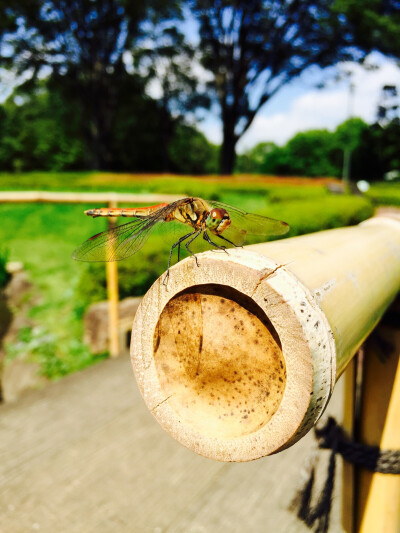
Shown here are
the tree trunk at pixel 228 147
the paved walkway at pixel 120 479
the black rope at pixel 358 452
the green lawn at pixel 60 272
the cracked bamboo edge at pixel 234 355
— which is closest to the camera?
the cracked bamboo edge at pixel 234 355

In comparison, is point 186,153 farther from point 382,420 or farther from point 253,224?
point 382,420

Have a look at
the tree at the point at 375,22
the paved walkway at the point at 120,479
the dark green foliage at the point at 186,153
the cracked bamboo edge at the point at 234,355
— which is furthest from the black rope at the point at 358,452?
the dark green foliage at the point at 186,153

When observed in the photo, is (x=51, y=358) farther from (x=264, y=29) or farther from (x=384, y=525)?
(x=264, y=29)

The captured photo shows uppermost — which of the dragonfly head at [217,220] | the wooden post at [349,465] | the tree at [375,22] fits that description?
the tree at [375,22]

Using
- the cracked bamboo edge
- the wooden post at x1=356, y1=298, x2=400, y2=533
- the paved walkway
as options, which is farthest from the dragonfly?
the paved walkway

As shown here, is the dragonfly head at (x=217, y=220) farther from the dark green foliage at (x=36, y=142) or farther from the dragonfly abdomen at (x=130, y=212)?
the dark green foliage at (x=36, y=142)

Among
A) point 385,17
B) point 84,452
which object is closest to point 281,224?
point 84,452

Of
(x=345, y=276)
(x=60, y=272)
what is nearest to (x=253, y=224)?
(x=345, y=276)

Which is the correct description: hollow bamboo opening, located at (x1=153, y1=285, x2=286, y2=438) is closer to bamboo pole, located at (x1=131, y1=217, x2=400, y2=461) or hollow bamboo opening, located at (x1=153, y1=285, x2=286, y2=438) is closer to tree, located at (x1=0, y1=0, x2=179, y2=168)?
bamboo pole, located at (x1=131, y1=217, x2=400, y2=461)
